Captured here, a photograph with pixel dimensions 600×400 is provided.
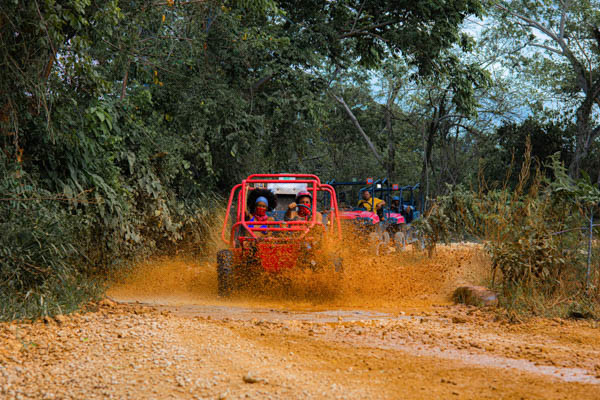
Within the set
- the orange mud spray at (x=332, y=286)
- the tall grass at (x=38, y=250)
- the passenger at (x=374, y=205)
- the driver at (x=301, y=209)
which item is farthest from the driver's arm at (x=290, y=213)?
the passenger at (x=374, y=205)

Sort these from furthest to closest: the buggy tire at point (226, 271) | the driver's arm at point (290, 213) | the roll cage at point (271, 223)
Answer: the driver's arm at point (290, 213)
the buggy tire at point (226, 271)
the roll cage at point (271, 223)

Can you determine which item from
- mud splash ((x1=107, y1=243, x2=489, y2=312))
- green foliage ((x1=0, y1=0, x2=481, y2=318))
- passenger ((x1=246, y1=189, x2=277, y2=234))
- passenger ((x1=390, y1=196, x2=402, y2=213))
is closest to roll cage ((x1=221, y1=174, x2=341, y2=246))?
passenger ((x1=246, y1=189, x2=277, y2=234))

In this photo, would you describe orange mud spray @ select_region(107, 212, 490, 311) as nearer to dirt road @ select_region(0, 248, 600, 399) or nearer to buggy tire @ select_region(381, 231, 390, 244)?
dirt road @ select_region(0, 248, 600, 399)

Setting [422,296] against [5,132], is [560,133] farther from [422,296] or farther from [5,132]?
[5,132]

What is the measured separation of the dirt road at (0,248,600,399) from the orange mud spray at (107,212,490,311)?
1.87 feet

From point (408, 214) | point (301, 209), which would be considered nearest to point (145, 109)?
point (301, 209)

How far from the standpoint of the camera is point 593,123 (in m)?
22.9

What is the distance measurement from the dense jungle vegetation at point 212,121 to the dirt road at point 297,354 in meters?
1.04

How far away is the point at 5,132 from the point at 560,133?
21110mm

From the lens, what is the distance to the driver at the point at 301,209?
9.75 m

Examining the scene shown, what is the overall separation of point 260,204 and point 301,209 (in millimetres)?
666

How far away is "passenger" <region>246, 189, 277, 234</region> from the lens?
32.1ft

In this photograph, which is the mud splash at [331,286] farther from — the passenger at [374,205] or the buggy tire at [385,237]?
the passenger at [374,205]

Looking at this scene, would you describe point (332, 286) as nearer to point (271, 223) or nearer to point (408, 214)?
point (271, 223)
